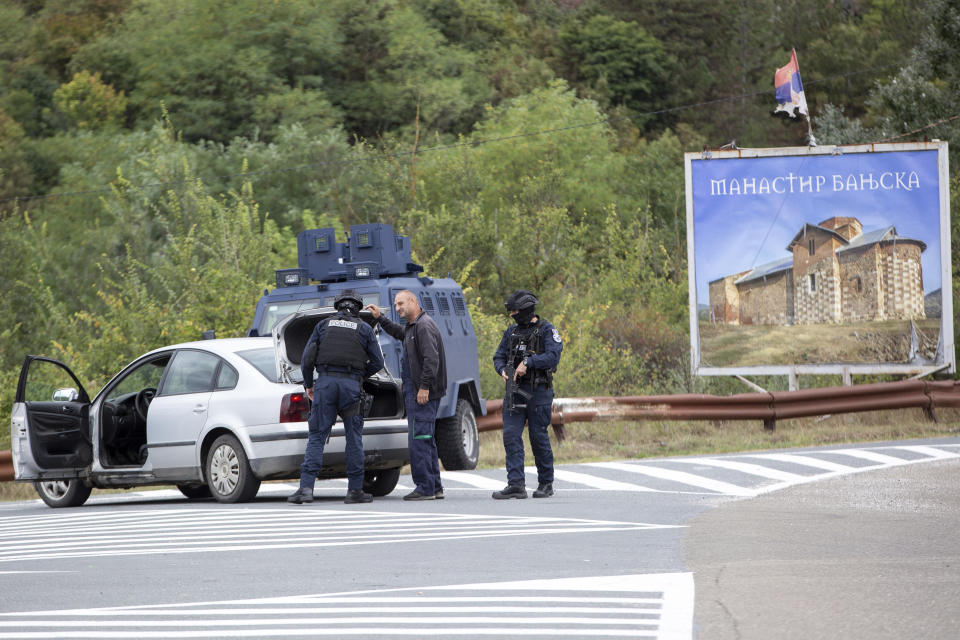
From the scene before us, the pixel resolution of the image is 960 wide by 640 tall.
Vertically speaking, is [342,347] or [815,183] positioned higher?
[815,183]

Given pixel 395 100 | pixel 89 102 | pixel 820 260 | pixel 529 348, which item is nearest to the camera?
pixel 529 348

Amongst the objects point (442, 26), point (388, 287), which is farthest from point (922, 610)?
point (442, 26)

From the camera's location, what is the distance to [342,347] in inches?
490

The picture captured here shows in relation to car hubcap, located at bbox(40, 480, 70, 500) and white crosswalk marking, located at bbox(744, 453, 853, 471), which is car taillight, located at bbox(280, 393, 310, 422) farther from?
white crosswalk marking, located at bbox(744, 453, 853, 471)

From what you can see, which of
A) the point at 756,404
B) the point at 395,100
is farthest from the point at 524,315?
the point at 395,100

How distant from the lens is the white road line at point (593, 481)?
13.6 metres

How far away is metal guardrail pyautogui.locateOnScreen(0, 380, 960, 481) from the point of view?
62.2 ft

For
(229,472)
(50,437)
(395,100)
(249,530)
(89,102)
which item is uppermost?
(89,102)

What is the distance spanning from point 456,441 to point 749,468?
131 inches

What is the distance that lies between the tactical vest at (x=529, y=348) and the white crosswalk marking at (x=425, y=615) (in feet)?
16.2

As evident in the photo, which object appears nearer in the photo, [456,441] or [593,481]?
[593,481]

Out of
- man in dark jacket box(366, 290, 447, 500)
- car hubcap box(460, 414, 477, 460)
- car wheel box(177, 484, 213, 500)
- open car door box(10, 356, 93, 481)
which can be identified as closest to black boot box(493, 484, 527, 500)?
man in dark jacket box(366, 290, 447, 500)

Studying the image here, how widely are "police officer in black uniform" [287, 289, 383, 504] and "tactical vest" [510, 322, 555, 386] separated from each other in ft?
4.21

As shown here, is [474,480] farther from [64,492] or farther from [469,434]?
[64,492]
